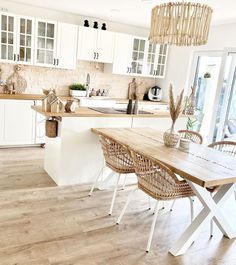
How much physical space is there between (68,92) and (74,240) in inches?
147

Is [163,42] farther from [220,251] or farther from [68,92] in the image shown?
[68,92]

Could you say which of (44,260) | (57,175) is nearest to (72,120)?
(57,175)

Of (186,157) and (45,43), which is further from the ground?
(45,43)

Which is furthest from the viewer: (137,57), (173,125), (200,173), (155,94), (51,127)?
(155,94)

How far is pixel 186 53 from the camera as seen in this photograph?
18.6 ft

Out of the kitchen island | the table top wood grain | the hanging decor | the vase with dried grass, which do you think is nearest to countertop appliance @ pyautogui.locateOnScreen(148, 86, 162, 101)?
the kitchen island

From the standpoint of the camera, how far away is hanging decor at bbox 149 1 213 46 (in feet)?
7.34

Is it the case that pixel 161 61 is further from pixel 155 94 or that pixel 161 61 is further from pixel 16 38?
pixel 16 38

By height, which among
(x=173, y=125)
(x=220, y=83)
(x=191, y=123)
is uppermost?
(x=220, y=83)

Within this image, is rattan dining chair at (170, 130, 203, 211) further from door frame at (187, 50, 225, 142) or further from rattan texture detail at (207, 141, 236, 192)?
door frame at (187, 50, 225, 142)

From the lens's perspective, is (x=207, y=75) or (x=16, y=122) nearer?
(x=16, y=122)

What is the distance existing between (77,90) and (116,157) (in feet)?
9.17

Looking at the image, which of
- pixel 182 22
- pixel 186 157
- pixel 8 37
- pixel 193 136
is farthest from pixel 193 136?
pixel 8 37

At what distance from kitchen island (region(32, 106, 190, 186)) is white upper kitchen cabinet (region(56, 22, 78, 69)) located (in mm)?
1858
